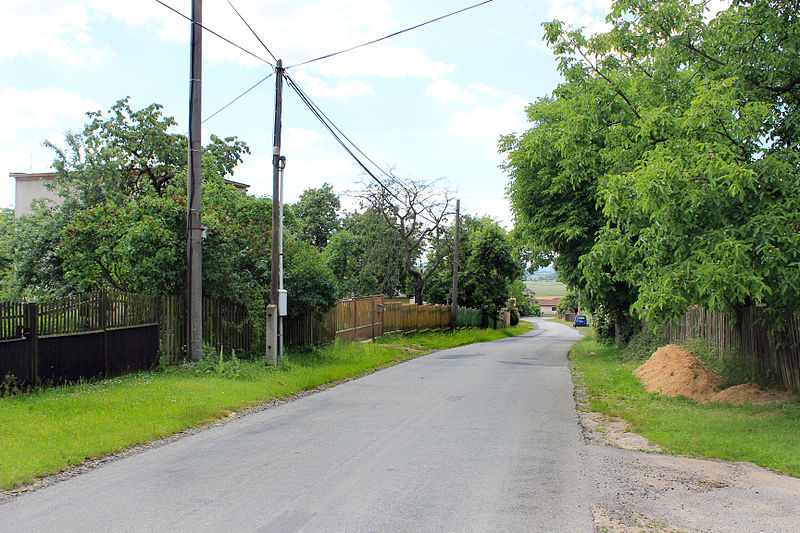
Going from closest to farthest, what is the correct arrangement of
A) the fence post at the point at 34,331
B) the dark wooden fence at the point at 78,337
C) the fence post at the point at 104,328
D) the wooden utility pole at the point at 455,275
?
the dark wooden fence at the point at 78,337 < the fence post at the point at 34,331 < the fence post at the point at 104,328 < the wooden utility pole at the point at 455,275

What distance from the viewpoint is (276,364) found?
49.7 feet

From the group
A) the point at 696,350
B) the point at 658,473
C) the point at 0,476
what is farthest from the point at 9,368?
the point at 696,350

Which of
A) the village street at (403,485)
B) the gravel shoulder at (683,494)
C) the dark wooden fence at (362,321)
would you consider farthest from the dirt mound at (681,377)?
the dark wooden fence at (362,321)

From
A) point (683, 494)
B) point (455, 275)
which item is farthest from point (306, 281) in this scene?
point (455, 275)

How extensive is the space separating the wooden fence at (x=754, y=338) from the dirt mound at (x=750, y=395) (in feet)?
0.77

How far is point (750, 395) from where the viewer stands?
1102cm

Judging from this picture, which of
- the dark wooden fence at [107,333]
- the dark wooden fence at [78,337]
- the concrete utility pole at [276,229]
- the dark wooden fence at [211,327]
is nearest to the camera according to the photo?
the dark wooden fence at [78,337]

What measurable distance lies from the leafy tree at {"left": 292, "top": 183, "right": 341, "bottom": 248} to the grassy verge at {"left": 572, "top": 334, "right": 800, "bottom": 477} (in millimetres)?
42011

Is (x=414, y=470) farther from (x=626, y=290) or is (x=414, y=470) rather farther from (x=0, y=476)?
(x=626, y=290)

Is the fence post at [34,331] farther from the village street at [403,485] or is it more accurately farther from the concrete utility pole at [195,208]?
the concrete utility pole at [195,208]

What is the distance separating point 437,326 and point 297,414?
89.1 feet

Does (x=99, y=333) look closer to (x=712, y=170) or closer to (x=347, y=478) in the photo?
(x=347, y=478)

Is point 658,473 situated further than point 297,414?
No

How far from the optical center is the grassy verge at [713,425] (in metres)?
7.73
